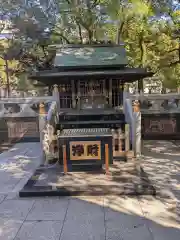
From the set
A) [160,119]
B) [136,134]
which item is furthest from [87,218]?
[160,119]

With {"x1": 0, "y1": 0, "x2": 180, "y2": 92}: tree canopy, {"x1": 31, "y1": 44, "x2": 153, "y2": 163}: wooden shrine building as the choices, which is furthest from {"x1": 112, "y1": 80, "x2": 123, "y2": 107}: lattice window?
{"x1": 0, "y1": 0, "x2": 180, "y2": 92}: tree canopy

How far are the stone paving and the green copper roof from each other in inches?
234

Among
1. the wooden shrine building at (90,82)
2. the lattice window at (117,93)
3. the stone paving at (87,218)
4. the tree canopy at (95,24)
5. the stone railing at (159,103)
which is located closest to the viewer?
the stone paving at (87,218)

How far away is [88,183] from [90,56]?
6.63m

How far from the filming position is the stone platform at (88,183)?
5.25 meters

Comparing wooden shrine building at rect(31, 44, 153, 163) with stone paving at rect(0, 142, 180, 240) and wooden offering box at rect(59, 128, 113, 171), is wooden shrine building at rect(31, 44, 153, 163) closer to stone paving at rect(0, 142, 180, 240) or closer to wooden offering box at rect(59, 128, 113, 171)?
wooden offering box at rect(59, 128, 113, 171)

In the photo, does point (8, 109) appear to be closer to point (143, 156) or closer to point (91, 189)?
point (143, 156)

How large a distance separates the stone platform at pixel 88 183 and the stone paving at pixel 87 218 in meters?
0.17

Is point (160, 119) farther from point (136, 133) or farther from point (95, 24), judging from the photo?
point (95, 24)

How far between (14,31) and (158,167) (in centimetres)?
1454

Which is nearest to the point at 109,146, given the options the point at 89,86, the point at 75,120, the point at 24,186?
the point at 24,186

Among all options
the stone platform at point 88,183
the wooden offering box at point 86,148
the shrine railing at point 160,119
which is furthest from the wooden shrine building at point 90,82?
the stone platform at point 88,183

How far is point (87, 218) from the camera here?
4.29 m

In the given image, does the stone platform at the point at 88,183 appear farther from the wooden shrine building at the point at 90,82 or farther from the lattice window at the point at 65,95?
the lattice window at the point at 65,95
